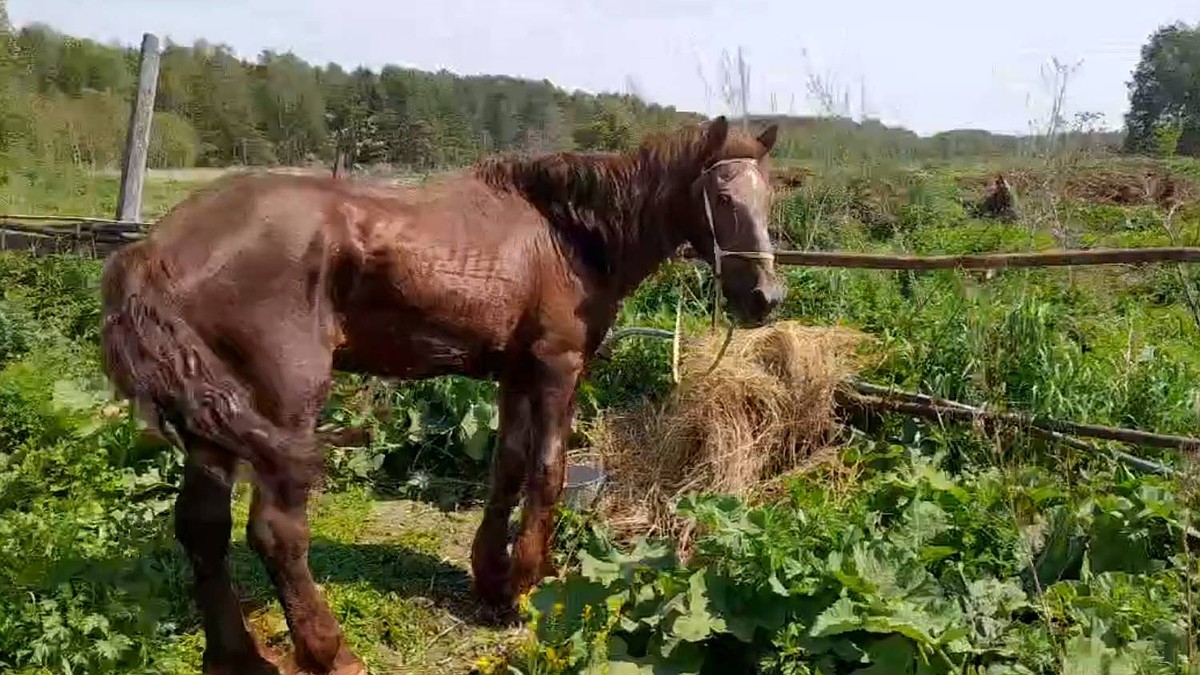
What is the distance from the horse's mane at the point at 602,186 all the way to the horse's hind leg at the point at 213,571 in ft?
5.53

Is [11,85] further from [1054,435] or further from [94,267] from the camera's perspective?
[1054,435]

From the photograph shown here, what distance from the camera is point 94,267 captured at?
764 cm

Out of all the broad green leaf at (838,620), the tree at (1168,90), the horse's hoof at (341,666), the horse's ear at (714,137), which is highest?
the tree at (1168,90)

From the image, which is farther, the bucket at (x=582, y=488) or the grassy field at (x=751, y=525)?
the bucket at (x=582, y=488)

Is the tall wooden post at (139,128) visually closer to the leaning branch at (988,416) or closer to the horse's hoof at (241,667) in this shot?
the horse's hoof at (241,667)

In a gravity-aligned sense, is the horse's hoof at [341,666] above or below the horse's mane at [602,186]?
below

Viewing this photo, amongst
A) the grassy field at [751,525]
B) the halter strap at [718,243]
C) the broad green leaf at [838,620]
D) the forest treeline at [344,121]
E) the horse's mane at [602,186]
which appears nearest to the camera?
the broad green leaf at [838,620]

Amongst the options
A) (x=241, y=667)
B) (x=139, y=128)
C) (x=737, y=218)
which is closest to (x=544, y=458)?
(x=737, y=218)

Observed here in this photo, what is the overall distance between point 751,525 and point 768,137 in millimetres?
1809

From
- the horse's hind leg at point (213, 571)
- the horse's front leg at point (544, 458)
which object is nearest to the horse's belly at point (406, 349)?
the horse's front leg at point (544, 458)

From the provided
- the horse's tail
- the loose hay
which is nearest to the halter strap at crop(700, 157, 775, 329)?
the loose hay

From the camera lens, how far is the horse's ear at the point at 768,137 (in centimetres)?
427

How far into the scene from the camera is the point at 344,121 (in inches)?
417

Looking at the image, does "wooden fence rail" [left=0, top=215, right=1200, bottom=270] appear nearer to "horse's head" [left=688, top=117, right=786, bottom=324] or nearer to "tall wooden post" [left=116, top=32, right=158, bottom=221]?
"tall wooden post" [left=116, top=32, right=158, bottom=221]
